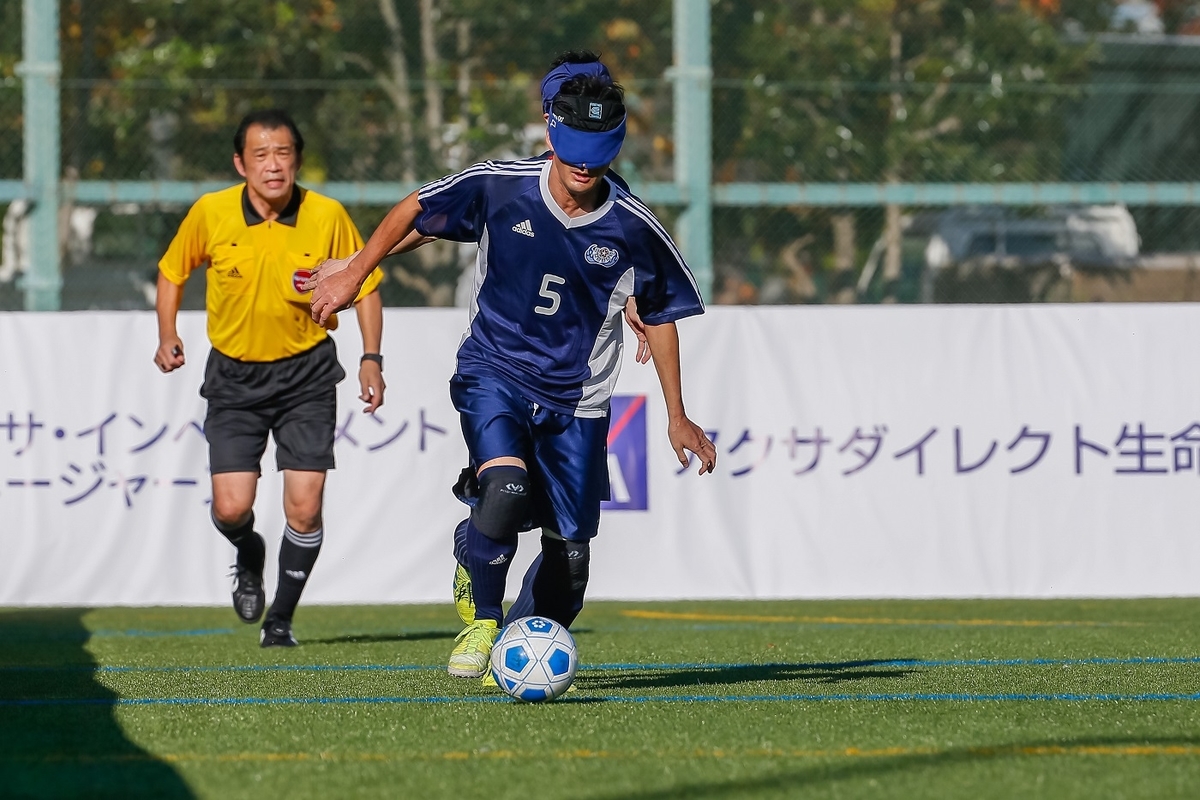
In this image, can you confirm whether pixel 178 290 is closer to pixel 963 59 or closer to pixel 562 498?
pixel 562 498

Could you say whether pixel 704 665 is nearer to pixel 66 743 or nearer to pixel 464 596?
pixel 464 596

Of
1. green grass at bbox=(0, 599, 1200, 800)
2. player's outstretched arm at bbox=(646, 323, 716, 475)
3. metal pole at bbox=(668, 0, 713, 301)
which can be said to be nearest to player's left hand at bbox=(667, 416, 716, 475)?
player's outstretched arm at bbox=(646, 323, 716, 475)

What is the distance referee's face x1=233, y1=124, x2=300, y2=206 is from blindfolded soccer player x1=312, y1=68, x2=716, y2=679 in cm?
200

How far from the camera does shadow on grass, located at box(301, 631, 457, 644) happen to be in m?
8.58

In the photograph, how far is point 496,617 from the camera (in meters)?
6.34

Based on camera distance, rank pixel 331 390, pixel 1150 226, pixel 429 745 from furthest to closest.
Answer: pixel 1150 226 < pixel 331 390 < pixel 429 745

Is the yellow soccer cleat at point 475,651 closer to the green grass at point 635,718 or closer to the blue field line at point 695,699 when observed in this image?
the green grass at point 635,718

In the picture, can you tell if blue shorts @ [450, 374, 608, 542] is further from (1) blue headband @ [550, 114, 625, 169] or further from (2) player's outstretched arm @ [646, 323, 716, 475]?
(1) blue headband @ [550, 114, 625, 169]

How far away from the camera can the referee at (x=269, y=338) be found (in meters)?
8.22

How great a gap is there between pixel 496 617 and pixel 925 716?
5.31 feet

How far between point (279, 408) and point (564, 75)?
2.82 metres

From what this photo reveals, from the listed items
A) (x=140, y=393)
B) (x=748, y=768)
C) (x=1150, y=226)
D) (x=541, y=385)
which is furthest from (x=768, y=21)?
(x=748, y=768)

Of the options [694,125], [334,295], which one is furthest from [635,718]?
[694,125]

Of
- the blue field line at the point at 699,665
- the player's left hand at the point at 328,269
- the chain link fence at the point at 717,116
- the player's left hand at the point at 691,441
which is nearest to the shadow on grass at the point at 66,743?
the blue field line at the point at 699,665
